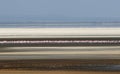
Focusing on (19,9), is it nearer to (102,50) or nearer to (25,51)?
(25,51)

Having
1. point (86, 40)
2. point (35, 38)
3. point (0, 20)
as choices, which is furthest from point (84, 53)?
point (0, 20)

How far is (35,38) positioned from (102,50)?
0.62 ft

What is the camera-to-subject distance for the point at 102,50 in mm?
695

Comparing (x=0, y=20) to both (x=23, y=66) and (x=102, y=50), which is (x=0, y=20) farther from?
(x=102, y=50)

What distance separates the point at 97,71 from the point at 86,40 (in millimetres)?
95

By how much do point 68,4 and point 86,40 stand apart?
11 cm

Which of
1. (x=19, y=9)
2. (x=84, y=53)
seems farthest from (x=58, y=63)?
(x=19, y=9)

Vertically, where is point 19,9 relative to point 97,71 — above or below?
above

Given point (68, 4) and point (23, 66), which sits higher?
point (68, 4)

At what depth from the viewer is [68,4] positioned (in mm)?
708

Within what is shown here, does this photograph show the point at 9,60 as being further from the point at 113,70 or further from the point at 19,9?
the point at 113,70

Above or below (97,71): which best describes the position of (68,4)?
above

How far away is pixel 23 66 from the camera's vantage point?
70cm

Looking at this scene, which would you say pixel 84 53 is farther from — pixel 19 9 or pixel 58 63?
pixel 19 9
